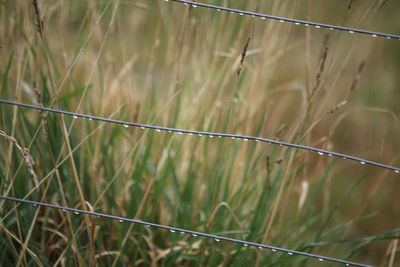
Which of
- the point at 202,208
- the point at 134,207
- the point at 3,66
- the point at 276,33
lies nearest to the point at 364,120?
the point at 276,33

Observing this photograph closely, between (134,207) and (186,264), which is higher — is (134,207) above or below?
above

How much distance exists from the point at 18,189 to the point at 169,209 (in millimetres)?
476

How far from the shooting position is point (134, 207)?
69.4 inches

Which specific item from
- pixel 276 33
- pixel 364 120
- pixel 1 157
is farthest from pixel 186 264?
pixel 364 120

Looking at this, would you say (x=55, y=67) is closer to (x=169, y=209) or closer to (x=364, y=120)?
(x=169, y=209)

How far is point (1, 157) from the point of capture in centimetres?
178

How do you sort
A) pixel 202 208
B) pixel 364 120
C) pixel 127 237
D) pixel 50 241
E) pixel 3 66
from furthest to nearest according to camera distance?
1. pixel 364 120
2. pixel 3 66
3. pixel 202 208
4. pixel 50 241
5. pixel 127 237

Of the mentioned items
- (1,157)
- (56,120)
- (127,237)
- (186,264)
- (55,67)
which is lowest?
(186,264)

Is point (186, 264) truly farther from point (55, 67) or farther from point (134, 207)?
point (55, 67)

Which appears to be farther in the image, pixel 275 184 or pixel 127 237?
pixel 275 184

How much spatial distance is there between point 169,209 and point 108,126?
0.36 metres

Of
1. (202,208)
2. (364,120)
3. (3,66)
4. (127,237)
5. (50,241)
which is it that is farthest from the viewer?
(364,120)

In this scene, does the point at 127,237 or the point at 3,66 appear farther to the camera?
the point at 3,66

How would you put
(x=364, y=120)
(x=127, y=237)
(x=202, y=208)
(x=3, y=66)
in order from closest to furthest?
(x=127, y=237) → (x=202, y=208) → (x=3, y=66) → (x=364, y=120)
